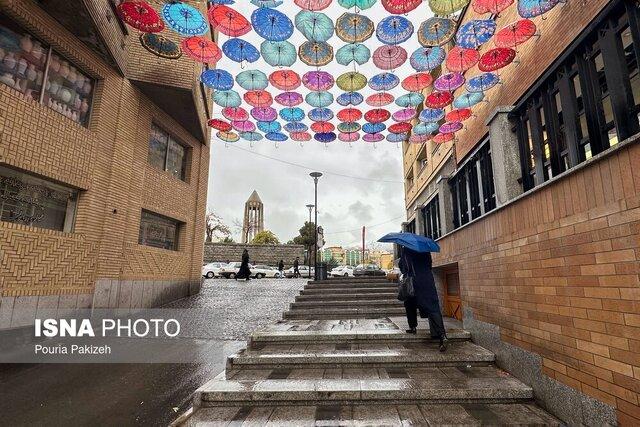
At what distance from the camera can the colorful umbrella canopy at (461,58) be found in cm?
704

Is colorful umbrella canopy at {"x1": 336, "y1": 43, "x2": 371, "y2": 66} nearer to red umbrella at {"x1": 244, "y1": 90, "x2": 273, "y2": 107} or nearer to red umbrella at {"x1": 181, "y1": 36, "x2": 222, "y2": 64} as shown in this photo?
red umbrella at {"x1": 244, "y1": 90, "x2": 273, "y2": 107}

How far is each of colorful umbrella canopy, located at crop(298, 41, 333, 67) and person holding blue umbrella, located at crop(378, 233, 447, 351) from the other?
4.37 m

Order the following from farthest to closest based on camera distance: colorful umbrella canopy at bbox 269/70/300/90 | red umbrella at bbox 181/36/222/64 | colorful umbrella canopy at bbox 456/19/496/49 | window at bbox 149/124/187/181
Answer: window at bbox 149/124/187/181 < colorful umbrella canopy at bbox 269/70/300/90 < red umbrella at bbox 181/36/222/64 < colorful umbrella canopy at bbox 456/19/496/49

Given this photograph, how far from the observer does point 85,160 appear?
834 cm

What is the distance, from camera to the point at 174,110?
1185 centimetres

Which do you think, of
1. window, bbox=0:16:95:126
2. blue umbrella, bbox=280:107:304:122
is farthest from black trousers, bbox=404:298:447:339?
window, bbox=0:16:95:126

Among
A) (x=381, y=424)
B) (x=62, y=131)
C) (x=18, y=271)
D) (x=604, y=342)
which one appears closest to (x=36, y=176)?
(x=62, y=131)

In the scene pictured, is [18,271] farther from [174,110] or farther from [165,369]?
[174,110]

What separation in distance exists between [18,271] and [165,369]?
3.86 meters

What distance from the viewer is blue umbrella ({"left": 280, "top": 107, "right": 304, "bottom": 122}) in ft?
30.7

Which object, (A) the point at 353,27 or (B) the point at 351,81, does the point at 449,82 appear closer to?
(B) the point at 351,81

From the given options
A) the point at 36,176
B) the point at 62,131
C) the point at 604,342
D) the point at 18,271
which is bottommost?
the point at 604,342

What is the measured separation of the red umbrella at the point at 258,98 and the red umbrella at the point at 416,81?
355cm

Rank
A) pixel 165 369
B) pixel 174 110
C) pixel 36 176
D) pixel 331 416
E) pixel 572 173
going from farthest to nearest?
pixel 174 110 → pixel 36 176 → pixel 165 369 → pixel 331 416 → pixel 572 173
